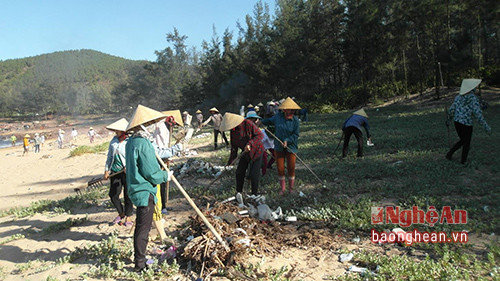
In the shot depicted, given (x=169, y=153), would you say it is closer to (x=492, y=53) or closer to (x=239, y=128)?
(x=239, y=128)

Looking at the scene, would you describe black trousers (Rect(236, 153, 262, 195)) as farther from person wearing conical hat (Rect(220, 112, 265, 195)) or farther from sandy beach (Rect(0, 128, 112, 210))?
sandy beach (Rect(0, 128, 112, 210))

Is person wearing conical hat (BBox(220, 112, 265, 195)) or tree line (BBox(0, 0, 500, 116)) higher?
tree line (BBox(0, 0, 500, 116))

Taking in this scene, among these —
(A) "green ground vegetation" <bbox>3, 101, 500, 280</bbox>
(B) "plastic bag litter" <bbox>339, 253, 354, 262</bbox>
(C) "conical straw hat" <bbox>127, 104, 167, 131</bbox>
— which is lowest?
(B) "plastic bag litter" <bbox>339, 253, 354, 262</bbox>

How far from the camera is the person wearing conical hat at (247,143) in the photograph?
575 centimetres

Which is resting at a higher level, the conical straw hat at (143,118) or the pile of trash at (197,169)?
the conical straw hat at (143,118)

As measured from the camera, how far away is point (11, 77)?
145 metres

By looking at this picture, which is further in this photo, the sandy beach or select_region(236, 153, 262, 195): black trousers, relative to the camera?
→ the sandy beach

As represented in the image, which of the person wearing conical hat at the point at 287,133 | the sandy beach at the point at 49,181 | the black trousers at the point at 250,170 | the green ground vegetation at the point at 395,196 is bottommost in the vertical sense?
the sandy beach at the point at 49,181

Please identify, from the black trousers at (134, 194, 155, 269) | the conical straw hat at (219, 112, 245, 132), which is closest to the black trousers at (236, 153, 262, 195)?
the conical straw hat at (219, 112, 245, 132)

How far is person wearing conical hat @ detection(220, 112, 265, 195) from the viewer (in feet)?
18.9

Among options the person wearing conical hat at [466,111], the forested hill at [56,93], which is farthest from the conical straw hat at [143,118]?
the forested hill at [56,93]

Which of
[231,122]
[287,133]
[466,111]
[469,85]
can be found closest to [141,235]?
[231,122]

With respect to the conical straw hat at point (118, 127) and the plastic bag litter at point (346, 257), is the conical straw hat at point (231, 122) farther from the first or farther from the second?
the plastic bag litter at point (346, 257)

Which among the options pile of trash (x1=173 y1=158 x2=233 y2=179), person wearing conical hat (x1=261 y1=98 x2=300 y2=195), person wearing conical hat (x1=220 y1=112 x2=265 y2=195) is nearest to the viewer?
→ person wearing conical hat (x1=220 y1=112 x2=265 y2=195)
